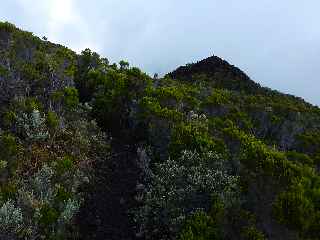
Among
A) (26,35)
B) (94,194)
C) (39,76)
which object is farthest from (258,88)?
(94,194)

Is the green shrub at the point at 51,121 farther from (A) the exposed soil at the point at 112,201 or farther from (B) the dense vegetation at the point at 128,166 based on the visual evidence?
(A) the exposed soil at the point at 112,201

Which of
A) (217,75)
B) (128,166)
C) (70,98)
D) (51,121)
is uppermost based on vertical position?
(217,75)

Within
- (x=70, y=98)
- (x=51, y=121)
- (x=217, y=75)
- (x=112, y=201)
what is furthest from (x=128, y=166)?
(x=217, y=75)

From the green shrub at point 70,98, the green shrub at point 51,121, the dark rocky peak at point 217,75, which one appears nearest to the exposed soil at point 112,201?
the green shrub at point 51,121

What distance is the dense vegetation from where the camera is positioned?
348 inches

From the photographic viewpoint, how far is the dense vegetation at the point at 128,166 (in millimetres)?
8844

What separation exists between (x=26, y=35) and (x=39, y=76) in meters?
3.52

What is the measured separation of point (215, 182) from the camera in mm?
10195

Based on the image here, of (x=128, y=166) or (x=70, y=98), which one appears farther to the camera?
(x=70, y=98)

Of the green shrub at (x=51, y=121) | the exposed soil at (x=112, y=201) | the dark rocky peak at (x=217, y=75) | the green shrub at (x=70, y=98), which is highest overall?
the dark rocky peak at (x=217, y=75)

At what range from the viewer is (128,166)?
12148mm

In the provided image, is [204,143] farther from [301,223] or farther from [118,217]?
[301,223]

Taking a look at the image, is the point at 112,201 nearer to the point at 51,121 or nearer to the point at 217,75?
the point at 51,121

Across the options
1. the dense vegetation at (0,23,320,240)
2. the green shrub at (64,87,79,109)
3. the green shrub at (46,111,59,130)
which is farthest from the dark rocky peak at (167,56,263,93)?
the green shrub at (46,111,59,130)
